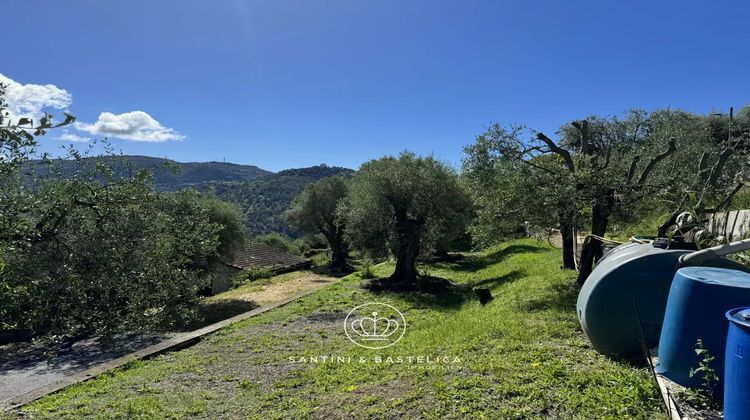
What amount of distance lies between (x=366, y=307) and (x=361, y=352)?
605 cm

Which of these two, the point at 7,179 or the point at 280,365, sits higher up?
the point at 7,179

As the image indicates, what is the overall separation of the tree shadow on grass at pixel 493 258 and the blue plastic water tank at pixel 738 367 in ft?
68.0

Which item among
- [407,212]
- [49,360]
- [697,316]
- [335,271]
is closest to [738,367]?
[697,316]

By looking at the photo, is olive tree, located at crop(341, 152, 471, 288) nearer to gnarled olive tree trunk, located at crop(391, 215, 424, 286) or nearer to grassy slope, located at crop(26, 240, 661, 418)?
gnarled olive tree trunk, located at crop(391, 215, 424, 286)

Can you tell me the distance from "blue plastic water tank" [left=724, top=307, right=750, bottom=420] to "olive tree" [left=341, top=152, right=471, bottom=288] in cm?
1573

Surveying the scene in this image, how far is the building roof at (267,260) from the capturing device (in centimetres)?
3056

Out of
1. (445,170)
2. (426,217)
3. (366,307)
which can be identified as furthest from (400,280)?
(445,170)

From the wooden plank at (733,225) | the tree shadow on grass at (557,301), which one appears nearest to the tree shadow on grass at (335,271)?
the tree shadow on grass at (557,301)

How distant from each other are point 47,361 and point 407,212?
532 inches

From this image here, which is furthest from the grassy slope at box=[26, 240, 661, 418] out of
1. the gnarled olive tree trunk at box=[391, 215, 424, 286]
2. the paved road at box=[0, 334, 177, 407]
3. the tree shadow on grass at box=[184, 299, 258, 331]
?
the gnarled olive tree trunk at box=[391, 215, 424, 286]

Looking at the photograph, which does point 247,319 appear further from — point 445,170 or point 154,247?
point 445,170

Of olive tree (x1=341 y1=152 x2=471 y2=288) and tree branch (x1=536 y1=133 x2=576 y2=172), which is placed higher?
tree branch (x1=536 y1=133 x2=576 y2=172)

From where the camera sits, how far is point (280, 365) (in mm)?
7941

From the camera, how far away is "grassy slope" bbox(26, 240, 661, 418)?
170 inches
